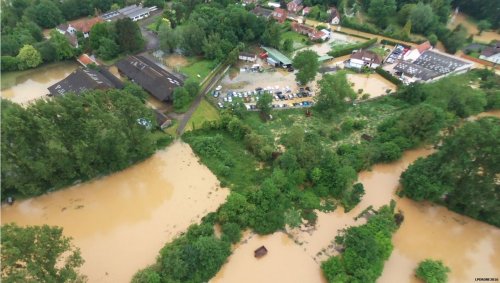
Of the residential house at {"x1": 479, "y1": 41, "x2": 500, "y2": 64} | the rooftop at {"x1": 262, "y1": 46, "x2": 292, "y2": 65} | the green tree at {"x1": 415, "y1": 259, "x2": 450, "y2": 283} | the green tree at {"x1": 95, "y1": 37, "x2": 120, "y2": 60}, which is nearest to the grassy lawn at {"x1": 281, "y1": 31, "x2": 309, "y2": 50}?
the rooftop at {"x1": 262, "y1": 46, "x2": 292, "y2": 65}

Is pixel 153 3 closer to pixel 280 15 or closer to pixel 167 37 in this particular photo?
pixel 167 37

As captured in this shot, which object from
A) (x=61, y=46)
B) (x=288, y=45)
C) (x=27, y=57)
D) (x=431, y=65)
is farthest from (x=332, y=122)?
(x=27, y=57)

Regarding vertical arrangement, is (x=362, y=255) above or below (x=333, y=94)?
below

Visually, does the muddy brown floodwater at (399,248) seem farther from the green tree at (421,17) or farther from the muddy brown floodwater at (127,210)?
the green tree at (421,17)

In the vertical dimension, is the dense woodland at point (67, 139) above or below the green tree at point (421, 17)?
below

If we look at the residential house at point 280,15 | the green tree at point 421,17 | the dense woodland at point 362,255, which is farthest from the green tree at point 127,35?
the green tree at point 421,17

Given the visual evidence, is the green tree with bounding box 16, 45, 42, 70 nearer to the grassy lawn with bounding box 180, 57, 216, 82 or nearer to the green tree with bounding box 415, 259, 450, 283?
the grassy lawn with bounding box 180, 57, 216, 82
